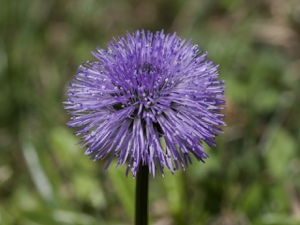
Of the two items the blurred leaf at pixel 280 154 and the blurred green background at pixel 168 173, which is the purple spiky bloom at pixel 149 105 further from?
the blurred leaf at pixel 280 154

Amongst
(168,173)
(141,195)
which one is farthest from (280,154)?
(141,195)

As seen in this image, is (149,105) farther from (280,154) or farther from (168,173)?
(280,154)

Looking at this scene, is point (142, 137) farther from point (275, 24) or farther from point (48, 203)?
point (275, 24)

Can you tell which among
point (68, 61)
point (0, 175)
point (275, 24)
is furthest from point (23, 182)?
point (275, 24)

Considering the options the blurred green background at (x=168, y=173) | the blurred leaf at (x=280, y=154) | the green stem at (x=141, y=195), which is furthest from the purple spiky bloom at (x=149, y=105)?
the blurred leaf at (x=280, y=154)

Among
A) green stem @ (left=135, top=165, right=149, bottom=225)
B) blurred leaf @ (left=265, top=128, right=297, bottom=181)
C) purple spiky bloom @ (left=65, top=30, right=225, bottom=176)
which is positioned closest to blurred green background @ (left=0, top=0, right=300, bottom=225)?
blurred leaf @ (left=265, top=128, right=297, bottom=181)

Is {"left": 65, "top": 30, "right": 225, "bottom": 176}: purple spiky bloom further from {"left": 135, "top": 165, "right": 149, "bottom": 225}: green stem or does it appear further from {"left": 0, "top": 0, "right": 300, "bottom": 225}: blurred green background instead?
{"left": 0, "top": 0, "right": 300, "bottom": 225}: blurred green background
